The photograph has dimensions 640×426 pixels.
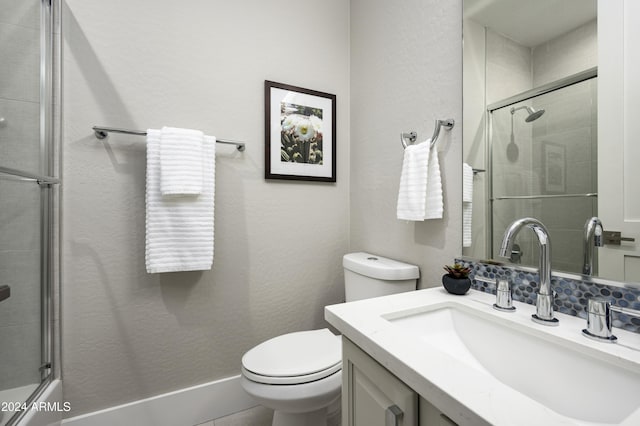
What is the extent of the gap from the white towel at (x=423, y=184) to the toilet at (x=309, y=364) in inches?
10.1

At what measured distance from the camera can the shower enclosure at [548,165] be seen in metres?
0.70

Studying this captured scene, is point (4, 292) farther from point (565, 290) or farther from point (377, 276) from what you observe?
point (565, 290)

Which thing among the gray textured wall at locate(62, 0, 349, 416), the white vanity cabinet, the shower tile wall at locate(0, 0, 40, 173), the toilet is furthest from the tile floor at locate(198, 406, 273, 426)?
the shower tile wall at locate(0, 0, 40, 173)

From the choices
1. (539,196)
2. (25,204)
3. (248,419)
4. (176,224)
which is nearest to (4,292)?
(25,204)

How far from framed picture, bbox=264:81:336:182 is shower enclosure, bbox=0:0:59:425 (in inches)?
35.1

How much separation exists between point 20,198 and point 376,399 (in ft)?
4.39

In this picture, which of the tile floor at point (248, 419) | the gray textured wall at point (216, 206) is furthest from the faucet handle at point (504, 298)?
the tile floor at point (248, 419)

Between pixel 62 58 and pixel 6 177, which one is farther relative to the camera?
pixel 62 58

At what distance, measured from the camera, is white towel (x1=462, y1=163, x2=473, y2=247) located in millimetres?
984

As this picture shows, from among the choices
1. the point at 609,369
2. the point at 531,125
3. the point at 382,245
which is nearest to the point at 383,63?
the point at 531,125

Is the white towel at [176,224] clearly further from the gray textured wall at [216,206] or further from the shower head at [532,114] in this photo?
the shower head at [532,114]

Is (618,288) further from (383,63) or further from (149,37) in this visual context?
(149,37)

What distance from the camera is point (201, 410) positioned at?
1330 mm

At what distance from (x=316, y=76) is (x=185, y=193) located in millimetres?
1004
